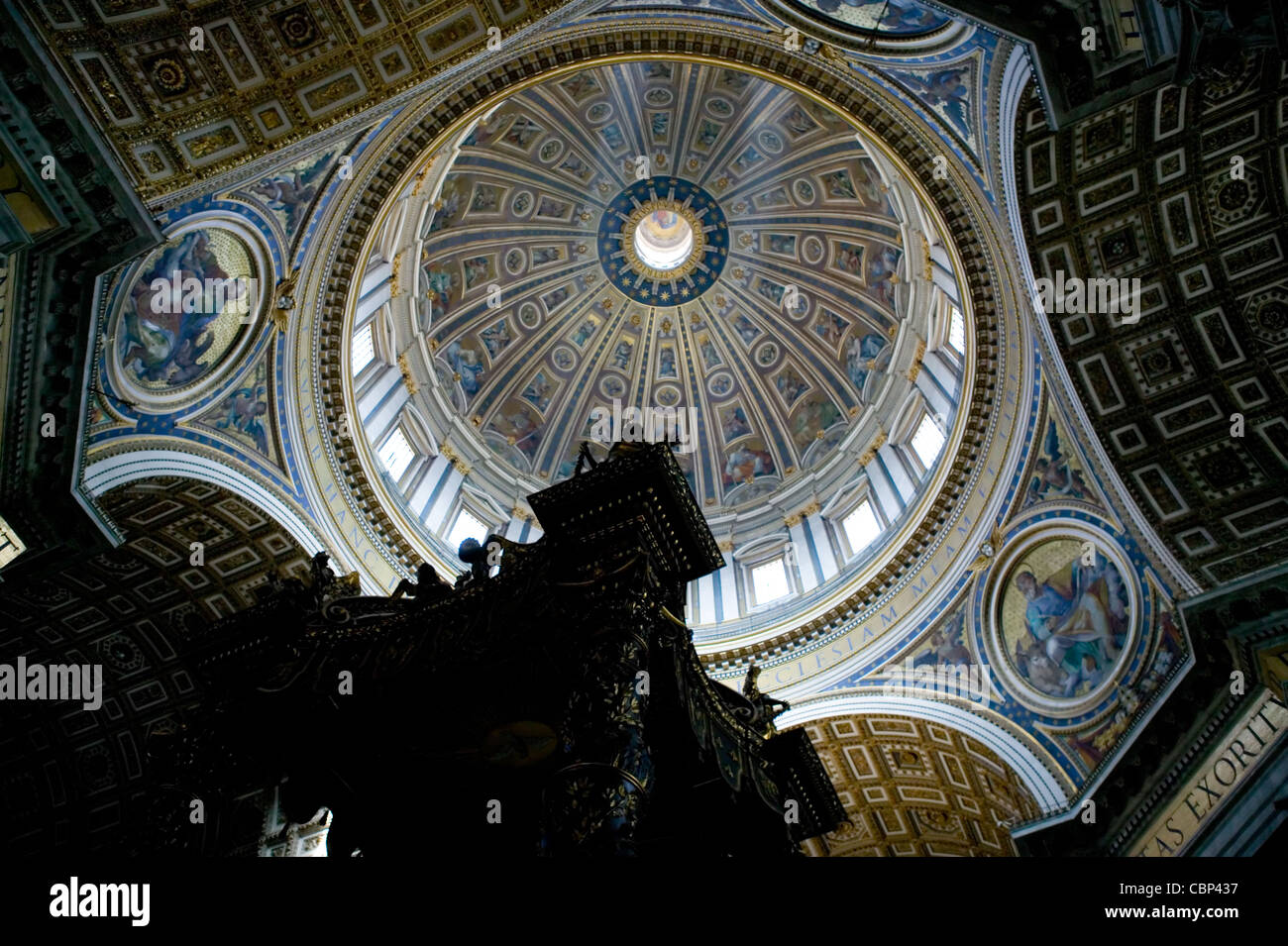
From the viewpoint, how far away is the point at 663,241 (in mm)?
27641

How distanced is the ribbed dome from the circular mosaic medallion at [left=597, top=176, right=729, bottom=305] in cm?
4

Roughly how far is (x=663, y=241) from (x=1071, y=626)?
1661cm

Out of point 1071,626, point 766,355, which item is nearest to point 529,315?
point 766,355

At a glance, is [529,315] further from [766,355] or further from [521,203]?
[766,355]

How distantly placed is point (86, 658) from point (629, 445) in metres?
11.0

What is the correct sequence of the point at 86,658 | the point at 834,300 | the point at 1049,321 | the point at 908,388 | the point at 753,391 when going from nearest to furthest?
the point at 1049,321 → the point at 86,658 → the point at 908,388 → the point at 834,300 → the point at 753,391

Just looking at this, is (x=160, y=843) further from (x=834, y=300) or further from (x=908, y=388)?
(x=834, y=300)

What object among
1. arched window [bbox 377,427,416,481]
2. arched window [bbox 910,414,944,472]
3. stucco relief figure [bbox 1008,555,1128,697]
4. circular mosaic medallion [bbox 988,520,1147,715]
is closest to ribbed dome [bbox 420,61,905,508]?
arched window [bbox 910,414,944,472]

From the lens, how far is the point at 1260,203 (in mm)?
11211

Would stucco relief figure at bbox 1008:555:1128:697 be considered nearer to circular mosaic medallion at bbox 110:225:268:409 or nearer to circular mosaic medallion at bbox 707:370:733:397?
circular mosaic medallion at bbox 110:225:268:409

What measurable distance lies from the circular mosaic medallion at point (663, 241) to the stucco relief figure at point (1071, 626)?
14278 mm

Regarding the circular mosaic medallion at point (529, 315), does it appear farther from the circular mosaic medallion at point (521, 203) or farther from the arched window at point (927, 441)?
the arched window at point (927, 441)
